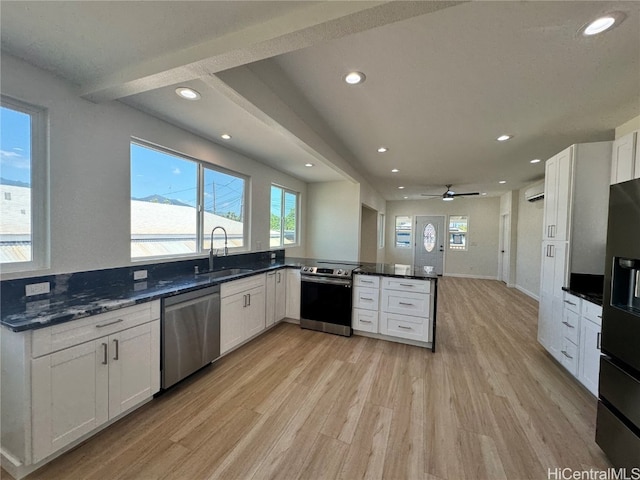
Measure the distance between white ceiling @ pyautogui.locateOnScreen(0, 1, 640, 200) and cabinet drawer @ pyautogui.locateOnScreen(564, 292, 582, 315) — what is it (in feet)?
5.84

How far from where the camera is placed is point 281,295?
12.4ft

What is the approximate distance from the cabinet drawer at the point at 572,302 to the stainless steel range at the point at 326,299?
2.25 meters

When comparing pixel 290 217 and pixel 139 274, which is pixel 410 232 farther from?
pixel 139 274

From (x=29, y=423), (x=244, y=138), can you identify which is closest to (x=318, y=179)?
(x=244, y=138)

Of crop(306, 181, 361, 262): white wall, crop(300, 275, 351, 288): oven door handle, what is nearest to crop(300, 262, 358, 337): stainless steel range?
crop(300, 275, 351, 288): oven door handle

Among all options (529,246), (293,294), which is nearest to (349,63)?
(293,294)

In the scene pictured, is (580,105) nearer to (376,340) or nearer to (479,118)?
(479,118)

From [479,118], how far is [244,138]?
2644 millimetres

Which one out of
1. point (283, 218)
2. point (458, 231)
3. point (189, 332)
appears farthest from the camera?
point (458, 231)

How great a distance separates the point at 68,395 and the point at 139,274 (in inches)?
44.5

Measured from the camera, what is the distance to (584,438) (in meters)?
1.75

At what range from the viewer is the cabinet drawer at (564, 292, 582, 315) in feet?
7.89

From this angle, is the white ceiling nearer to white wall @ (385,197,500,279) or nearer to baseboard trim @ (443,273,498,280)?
white wall @ (385,197,500,279)

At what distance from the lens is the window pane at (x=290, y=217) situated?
5.24 metres
